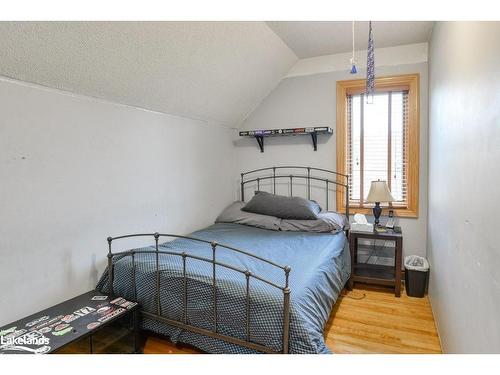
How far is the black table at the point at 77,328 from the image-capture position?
1.60m

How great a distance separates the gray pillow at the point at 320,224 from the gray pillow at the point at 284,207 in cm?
6

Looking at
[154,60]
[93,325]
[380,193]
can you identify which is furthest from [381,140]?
[93,325]

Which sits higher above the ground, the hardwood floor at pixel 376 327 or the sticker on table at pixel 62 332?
the sticker on table at pixel 62 332

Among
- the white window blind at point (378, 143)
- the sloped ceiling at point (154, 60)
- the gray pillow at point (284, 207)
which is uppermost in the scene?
the sloped ceiling at point (154, 60)

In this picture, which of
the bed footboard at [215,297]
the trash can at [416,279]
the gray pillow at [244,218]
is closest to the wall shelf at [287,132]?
the gray pillow at [244,218]

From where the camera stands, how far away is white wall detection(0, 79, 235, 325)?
1823mm

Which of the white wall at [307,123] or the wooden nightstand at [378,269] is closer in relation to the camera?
the wooden nightstand at [378,269]

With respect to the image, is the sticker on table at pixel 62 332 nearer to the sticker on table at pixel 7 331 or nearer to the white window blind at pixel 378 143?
the sticker on table at pixel 7 331

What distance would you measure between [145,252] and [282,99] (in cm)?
249

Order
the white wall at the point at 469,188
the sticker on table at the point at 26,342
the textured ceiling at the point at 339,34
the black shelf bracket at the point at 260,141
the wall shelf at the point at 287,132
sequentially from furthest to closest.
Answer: the black shelf bracket at the point at 260,141 → the wall shelf at the point at 287,132 → the textured ceiling at the point at 339,34 → the sticker on table at the point at 26,342 → the white wall at the point at 469,188

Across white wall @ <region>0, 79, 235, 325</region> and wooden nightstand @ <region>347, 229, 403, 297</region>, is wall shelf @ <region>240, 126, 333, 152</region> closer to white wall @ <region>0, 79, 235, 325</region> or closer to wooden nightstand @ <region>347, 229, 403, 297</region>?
white wall @ <region>0, 79, 235, 325</region>

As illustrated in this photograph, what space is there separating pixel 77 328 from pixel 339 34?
3.11 meters

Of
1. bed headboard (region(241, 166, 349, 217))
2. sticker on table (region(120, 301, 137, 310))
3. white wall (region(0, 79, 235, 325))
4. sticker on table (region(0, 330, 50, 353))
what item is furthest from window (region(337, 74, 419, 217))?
sticker on table (region(0, 330, 50, 353))
